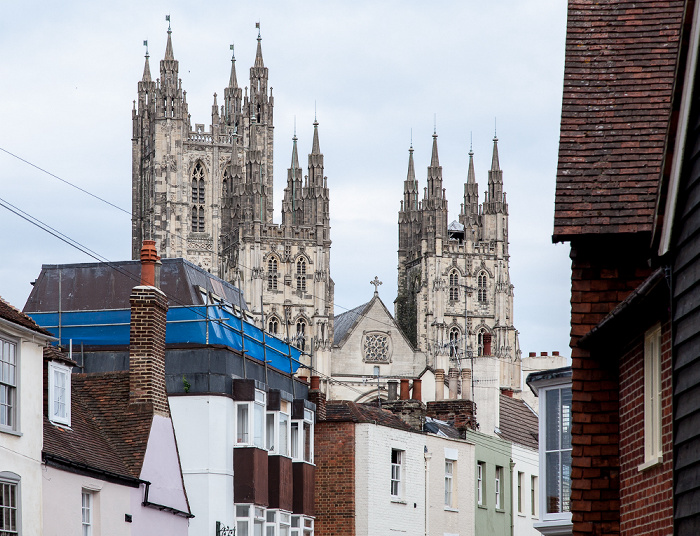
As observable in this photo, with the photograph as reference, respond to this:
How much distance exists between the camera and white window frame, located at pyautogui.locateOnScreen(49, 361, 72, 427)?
69.4 feet

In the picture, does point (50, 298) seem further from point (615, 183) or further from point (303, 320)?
point (303, 320)

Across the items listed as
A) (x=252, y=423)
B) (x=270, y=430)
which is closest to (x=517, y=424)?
(x=270, y=430)

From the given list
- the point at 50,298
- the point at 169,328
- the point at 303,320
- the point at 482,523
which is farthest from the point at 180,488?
the point at 303,320

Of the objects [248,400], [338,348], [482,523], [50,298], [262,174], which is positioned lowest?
[482,523]

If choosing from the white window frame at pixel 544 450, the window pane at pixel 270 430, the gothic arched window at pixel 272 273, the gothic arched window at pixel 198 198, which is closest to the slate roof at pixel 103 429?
the window pane at pixel 270 430

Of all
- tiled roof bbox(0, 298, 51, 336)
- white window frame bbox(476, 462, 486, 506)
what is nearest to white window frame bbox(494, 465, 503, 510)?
white window frame bbox(476, 462, 486, 506)

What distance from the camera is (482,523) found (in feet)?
127

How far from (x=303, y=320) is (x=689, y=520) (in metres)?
94.2

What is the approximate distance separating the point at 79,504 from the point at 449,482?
18.8 meters

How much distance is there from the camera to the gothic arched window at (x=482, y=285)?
110m

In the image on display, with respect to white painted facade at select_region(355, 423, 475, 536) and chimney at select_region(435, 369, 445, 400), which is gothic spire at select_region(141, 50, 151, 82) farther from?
white painted facade at select_region(355, 423, 475, 536)

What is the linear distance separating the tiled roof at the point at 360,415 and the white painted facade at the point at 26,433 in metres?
15.9

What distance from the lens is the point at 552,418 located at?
2084 cm

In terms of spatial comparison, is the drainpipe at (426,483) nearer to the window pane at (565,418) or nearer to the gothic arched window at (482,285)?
the window pane at (565,418)
